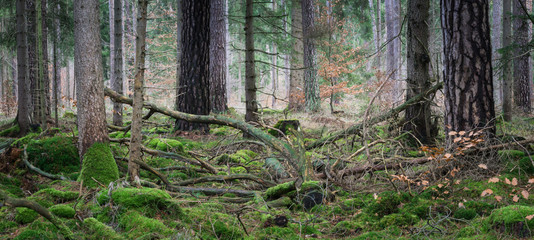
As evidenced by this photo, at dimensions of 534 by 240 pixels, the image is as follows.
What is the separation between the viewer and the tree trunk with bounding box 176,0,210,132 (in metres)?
9.50

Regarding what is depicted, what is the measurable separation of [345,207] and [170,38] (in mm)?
24921

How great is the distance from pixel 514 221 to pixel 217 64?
446 inches

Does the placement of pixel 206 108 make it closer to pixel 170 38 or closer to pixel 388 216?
pixel 388 216

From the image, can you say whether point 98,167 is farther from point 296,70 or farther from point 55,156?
point 296,70

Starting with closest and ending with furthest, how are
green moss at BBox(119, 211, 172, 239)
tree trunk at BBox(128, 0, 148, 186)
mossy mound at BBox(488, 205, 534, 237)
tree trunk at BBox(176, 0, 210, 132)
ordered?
mossy mound at BBox(488, 205, 534, 237) < green moss at BBox(119, 211, 172, 239) < tree trunk at BBox(128, 0, 148, 186) < tree trunk at BBox(176, 0, 210, 132)

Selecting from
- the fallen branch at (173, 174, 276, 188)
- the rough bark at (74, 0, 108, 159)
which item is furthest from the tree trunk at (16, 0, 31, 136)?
the fallen branch at (173, 174, 276, 188)

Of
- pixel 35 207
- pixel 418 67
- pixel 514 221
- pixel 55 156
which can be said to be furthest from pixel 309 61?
pixel 35 207

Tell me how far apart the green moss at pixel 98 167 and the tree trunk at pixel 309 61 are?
1027 cm

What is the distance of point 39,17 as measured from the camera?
8125mm

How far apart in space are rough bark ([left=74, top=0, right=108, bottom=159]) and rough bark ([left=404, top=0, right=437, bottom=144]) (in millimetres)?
5224

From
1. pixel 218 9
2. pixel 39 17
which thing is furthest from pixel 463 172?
pixel 218 9

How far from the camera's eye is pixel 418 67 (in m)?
7.11

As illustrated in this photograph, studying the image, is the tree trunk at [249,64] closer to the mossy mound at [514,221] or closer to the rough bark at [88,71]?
the rough bark at [88,71]

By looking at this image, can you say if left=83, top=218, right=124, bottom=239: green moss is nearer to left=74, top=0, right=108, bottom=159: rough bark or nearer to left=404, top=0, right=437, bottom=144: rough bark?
left=74, top=0, right=108, bottom=159: rough bark
